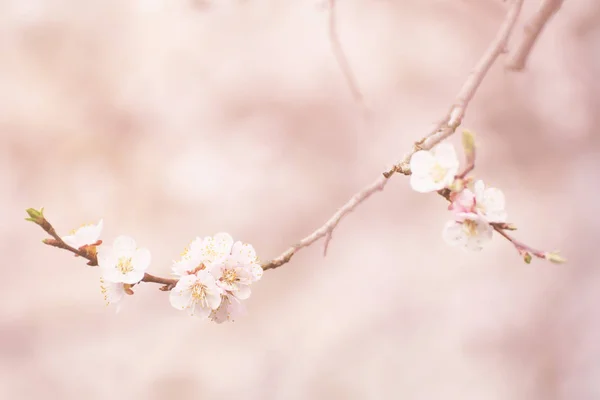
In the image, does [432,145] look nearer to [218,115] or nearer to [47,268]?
[218,115]

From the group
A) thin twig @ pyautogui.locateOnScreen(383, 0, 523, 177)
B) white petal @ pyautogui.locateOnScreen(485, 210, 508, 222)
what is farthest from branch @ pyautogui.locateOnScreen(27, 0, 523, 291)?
white petal @ pyautogui.locateOnScreen(485, 210, 508, 222)

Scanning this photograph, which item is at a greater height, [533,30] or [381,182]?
[533,30]

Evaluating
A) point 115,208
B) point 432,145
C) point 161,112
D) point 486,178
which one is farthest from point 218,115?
point 432,145

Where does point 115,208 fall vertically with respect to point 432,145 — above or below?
above

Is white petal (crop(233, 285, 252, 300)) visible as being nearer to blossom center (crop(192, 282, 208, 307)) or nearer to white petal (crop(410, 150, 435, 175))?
blossom center (crop(192, 282, 208, 307))

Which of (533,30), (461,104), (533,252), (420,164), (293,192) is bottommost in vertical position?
(533,252)

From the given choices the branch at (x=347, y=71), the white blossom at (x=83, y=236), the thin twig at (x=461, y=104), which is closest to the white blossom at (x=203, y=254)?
the white blossom at (x=83, y=236)

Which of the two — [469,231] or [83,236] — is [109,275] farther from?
[469,231]

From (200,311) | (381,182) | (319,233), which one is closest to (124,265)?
(200,311)
